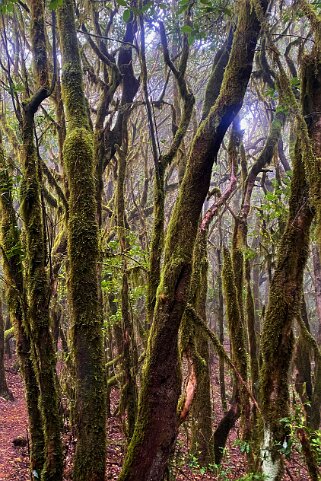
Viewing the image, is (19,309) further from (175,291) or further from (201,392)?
(201,392)

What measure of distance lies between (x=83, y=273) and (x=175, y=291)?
30.8 inches

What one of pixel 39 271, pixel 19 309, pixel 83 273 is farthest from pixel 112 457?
pixel 83 273

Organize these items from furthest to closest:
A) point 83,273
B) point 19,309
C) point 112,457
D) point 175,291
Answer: point 112,457 → point 19,309 → point 175,291 → point 83,273

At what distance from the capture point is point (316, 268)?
11219 millimetres

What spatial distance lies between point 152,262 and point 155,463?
199 cm

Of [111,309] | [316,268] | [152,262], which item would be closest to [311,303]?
[316,268]

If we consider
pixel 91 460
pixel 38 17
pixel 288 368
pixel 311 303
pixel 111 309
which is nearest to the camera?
pixel 91 460

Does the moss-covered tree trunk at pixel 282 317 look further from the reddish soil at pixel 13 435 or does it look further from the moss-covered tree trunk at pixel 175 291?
the reddish soil at pixel 13 435

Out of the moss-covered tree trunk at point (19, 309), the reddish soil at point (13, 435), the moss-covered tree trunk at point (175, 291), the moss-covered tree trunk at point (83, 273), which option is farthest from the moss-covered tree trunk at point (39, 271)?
the reddish soil at point (13, 435)

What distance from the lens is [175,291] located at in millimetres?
3506

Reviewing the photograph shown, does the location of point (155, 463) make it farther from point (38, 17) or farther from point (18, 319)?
point (38, 17)

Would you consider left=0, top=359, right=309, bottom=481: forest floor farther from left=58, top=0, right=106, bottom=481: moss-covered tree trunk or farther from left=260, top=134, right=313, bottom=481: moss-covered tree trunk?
left=58, top=0, right=106, bottom=481: moss-covered tree trunk

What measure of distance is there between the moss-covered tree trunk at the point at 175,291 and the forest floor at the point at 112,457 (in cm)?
185

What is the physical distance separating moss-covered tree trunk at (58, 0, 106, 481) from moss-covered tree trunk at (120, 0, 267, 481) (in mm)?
380
